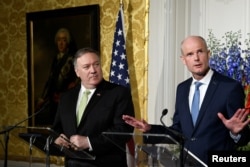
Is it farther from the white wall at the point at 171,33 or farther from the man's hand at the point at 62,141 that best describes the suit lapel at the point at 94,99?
the white wall at the point at 171,33

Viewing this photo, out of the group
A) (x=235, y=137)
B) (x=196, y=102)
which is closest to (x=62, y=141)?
(x=196, y=102)

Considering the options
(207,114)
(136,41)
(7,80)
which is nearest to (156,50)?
(136,41)

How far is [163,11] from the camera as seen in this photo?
4.48 metres

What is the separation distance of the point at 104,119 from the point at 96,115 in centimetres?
6

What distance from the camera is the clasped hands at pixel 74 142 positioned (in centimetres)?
260

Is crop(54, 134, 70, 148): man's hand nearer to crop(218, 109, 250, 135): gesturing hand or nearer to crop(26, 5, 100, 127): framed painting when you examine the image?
crop(218, 109, 250, 135): gesturing hand

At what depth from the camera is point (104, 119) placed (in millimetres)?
2918

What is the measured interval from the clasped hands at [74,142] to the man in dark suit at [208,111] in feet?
1.13

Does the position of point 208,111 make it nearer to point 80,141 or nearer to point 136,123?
point 136,123

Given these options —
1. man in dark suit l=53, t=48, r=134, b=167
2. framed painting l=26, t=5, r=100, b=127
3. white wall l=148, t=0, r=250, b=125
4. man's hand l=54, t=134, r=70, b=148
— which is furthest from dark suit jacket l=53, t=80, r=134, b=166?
framed painting l=26, t=5, r=100, b=127

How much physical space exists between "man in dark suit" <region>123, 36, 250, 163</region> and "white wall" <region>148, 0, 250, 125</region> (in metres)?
1.69

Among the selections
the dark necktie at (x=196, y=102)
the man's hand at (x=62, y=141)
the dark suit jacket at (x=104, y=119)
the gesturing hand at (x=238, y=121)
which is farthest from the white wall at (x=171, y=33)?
the gesturing hand at (x=238, y=121)

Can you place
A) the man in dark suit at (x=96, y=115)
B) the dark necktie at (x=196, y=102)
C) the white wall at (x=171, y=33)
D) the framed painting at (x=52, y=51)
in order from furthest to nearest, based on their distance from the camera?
the framed painting at (x=52, y=51) → the white wall at (x=171, y=33) → the man in dark suit at (x=96, y=115) → the dark necktie at (x=196, y=102)

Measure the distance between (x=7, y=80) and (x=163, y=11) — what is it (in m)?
2.52
